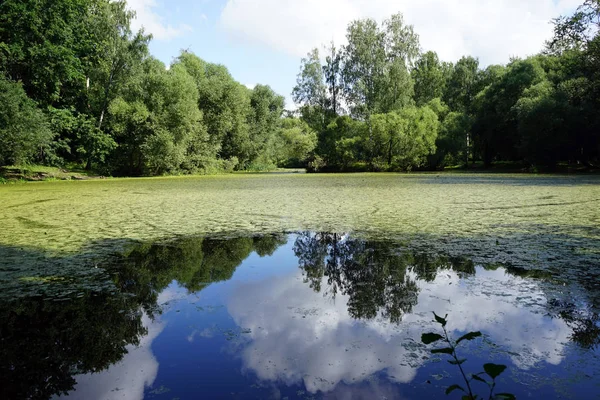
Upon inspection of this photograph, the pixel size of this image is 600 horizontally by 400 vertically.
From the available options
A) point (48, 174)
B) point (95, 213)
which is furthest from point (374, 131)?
point (95, 213)

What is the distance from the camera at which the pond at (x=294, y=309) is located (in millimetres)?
2135

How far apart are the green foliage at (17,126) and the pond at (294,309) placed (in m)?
15.4

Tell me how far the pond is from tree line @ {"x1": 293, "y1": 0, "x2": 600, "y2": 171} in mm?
24483

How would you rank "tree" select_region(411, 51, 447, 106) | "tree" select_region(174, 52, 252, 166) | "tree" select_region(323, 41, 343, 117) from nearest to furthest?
"tree" select_region(174, 52, 252, 166), "tree" select_region(323, 41, 343, 117), "tree" select_region(411, 51, 447, 106)

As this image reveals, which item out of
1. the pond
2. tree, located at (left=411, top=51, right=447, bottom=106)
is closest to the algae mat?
the pond

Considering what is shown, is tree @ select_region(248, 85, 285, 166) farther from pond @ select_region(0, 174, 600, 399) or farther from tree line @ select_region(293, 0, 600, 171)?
pond @ select_region(0, 174, 600, 399)

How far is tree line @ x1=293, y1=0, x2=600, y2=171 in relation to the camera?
2734 cm

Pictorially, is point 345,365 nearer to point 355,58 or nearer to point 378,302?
point 378,302

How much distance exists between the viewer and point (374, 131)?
107 ft

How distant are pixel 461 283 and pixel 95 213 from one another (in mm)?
7630

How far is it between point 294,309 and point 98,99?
97.5ft

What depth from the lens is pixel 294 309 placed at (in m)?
3.24

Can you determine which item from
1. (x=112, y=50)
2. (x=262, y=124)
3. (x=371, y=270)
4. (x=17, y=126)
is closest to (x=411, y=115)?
(x=262, y=124)

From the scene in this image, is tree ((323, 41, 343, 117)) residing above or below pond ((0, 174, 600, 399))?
above
